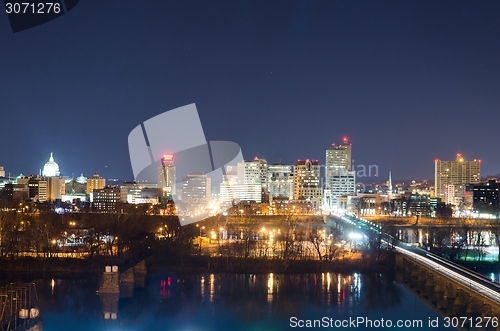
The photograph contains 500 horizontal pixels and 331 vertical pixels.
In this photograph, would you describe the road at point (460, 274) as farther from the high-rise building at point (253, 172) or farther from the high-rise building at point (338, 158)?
the high-rise building at point (338, 158)

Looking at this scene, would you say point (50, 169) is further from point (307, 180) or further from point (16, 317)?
point (16, 317)

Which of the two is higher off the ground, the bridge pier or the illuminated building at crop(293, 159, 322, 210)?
the illuminated building at crop(293, 159, 322, 210)

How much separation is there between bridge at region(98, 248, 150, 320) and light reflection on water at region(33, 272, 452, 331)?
0.07m

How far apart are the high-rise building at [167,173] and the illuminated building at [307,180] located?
6.80m

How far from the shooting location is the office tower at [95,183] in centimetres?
3891

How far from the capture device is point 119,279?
30.6 ft

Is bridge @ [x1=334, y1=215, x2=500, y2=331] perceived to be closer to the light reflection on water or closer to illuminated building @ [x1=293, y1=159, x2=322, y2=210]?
the light reflection on water

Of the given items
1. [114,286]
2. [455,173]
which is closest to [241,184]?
[455,173]

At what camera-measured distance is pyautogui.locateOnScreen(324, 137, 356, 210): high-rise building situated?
31.3 meters

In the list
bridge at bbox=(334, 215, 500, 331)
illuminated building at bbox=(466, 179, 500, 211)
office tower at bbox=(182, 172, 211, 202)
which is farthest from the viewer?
illuminated building at bbox=(466, 179, 500, 211)

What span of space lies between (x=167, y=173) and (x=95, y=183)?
313 inches

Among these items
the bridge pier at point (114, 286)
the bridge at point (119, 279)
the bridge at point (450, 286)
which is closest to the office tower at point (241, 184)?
the bridge at point (119, 279)

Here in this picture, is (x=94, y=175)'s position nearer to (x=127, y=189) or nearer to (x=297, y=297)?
(x=127, y=189)

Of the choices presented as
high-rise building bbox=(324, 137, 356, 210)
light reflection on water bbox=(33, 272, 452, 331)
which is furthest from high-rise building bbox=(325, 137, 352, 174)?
light reflection on water bbox=(33, 272, 452, 331)
